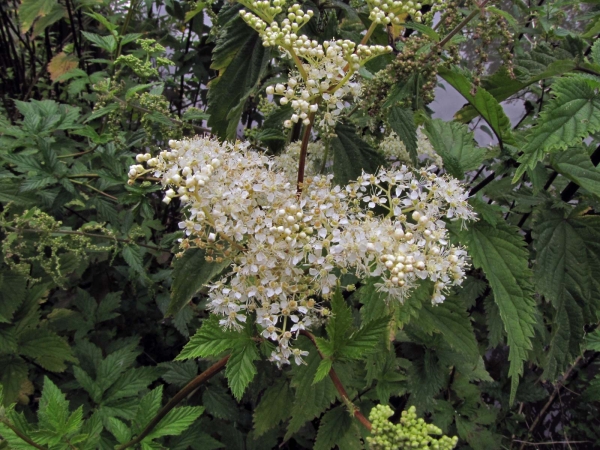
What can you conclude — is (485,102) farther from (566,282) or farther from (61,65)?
(61,65)

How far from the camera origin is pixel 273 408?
1.48 m

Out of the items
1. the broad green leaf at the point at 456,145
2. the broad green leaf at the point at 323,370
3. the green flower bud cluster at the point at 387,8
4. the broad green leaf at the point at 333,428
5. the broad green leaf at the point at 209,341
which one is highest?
the green flower bud cluster at the point at 387,8

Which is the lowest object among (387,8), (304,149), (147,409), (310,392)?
(147,409)

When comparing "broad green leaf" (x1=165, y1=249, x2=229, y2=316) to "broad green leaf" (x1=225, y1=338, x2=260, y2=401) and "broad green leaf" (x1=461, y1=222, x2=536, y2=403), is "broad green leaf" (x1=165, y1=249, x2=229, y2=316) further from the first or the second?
"broad green leaf" (x1=461, y1=222, x2=536, y2=403)

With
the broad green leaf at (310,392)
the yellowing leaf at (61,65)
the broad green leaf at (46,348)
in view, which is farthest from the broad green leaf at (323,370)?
the yellowing leaf at (61,65)

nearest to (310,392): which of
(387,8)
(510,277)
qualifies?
(510,277)

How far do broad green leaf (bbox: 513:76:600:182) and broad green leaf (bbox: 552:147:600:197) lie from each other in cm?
15

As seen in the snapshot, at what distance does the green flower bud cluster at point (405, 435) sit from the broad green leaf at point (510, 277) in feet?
1.03

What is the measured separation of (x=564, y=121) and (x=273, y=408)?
116 centimetres

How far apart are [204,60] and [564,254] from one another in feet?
6.74

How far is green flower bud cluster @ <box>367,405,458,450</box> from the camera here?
78 centimetres

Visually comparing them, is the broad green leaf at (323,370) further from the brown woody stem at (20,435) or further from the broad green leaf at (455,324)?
the brown woody stem at (20,435)

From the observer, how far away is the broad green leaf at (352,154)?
1237mm

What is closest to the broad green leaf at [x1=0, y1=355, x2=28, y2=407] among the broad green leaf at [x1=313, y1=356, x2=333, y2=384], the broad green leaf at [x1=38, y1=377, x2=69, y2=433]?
the broad green leaf at [x1=38, y1=377, x2=69, y2=433]
